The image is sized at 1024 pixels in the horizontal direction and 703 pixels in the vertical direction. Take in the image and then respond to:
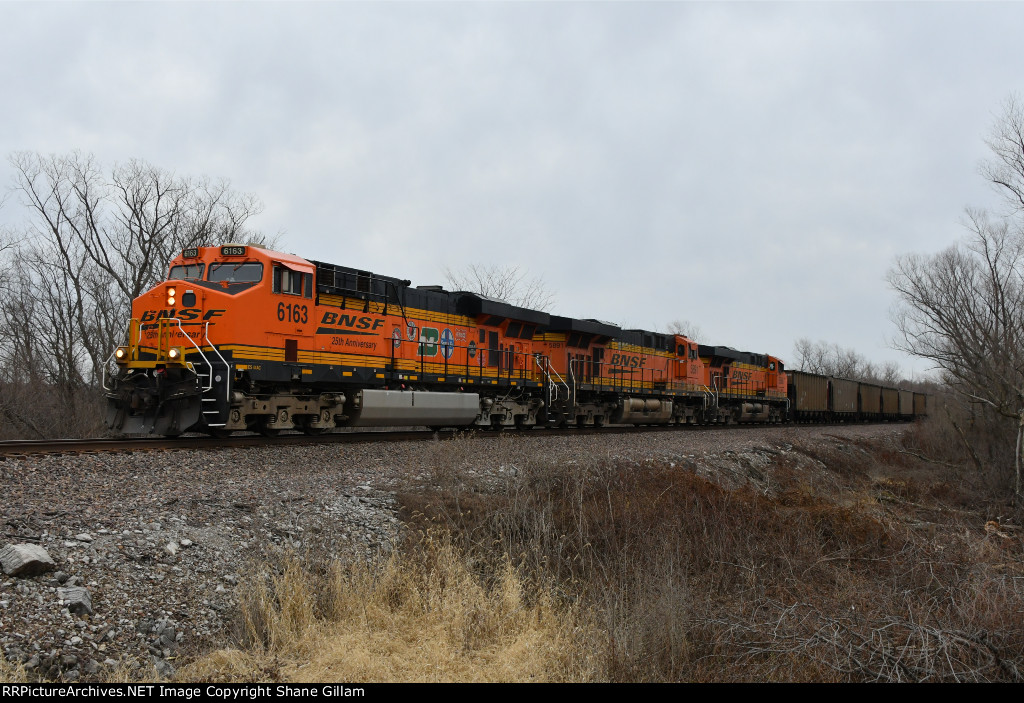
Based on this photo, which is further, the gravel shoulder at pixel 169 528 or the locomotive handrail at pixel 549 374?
the locomotive handrail at pixel 549 374

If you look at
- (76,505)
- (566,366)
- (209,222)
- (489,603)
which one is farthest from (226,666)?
(209,222)

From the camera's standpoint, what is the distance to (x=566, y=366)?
814 inches

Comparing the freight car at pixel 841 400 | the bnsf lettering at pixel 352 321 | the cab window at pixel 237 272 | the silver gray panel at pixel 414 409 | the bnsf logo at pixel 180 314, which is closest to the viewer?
the bnsf logo at pixel 180 314

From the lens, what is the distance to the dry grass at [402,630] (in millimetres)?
5055

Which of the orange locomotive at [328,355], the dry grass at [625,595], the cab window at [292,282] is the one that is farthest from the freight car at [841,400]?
the cab window at [292,282]

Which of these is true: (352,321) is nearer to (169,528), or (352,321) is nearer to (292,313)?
(292,313)

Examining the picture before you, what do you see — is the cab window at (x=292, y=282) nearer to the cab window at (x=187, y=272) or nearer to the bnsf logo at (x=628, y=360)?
the cab window at (x=187, y=272)

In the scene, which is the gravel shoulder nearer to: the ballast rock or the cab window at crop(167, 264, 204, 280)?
the ballast rock

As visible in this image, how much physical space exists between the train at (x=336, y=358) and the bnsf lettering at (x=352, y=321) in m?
0.03

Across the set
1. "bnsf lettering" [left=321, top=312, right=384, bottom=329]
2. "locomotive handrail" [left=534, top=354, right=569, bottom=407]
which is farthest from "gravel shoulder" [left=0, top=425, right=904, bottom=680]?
"locomotive handrail" [left=534, top=354, right=569, bottom=407]

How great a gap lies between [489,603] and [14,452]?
7246mm

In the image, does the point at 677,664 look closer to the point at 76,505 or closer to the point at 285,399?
the point at 76,505

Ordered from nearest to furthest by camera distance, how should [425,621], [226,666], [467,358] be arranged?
1. [226,666]
2. [425,621]
3. [467,358]

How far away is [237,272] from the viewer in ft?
40.9
